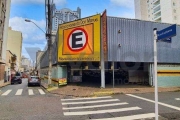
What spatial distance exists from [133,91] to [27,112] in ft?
30.5

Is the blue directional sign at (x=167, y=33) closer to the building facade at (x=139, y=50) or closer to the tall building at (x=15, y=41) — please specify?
the building facade at (x=139, y=50)

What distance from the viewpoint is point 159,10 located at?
61.9 meters

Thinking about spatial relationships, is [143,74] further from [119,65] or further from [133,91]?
[133,91]

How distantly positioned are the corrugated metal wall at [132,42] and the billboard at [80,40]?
1268 mm

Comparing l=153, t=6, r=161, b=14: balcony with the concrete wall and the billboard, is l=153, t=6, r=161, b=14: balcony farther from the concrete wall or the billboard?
the billboard

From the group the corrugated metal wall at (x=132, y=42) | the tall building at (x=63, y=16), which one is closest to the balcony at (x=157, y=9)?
the tall building at (x=63, y=16)

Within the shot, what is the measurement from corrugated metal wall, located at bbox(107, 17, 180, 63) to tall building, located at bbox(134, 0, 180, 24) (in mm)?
43813

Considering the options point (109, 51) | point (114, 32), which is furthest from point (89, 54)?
point (114, 32)

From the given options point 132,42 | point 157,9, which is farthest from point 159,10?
point 132,42

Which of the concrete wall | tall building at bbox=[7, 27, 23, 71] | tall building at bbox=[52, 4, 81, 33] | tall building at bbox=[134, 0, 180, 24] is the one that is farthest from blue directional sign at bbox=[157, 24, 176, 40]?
tall building at bbox=[7, 27, 23, 71]

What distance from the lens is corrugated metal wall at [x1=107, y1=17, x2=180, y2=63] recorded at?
626 inches

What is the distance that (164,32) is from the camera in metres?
5.29

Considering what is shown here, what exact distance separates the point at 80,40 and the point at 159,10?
54384 millimetres

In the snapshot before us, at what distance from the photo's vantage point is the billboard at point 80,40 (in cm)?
1566
